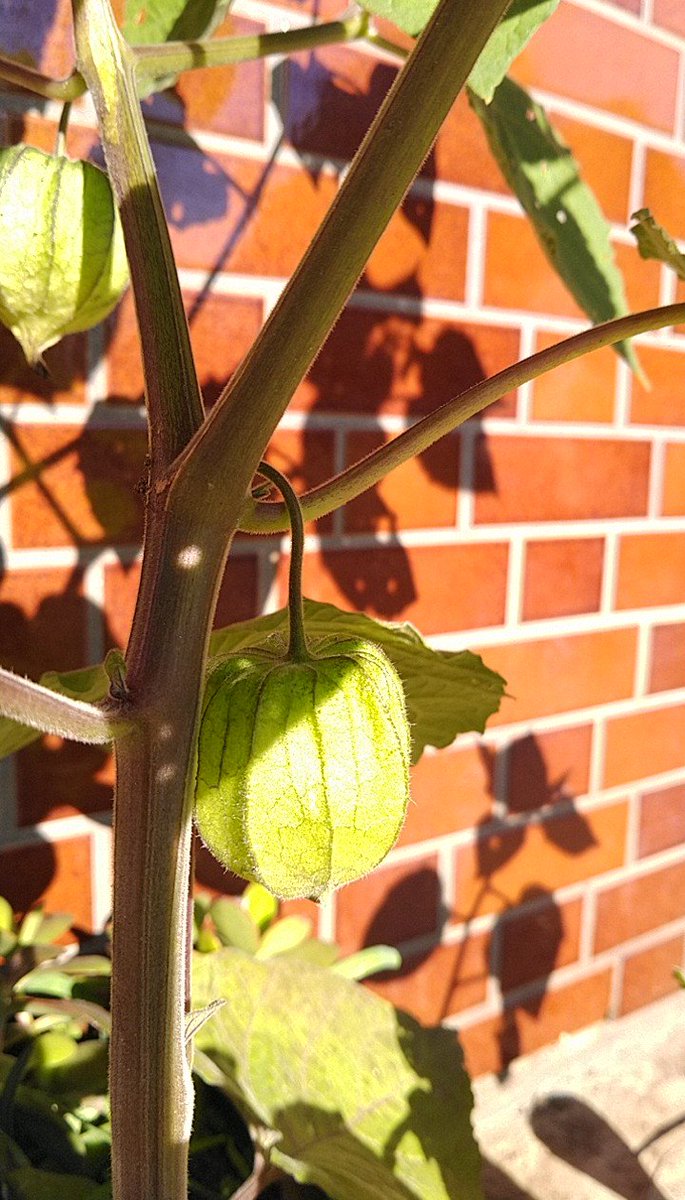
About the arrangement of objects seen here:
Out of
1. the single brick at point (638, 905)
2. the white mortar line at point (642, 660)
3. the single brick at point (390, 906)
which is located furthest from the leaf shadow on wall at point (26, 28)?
the single brick at point (638, 905)

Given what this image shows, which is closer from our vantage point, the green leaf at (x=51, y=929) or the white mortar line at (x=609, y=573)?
the green leaf at (x=51, y=929)

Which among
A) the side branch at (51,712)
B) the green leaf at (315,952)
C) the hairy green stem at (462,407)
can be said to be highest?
the hairy green stem at (462,407)

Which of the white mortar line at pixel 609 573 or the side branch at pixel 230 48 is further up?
the side branch at pixel 230 48

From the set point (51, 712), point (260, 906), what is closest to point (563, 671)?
point (260, 906)

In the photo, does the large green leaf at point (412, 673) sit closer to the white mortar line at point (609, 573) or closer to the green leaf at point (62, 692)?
the green leaf at point (62, 692)

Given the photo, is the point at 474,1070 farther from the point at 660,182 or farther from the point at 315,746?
the point at 660,182

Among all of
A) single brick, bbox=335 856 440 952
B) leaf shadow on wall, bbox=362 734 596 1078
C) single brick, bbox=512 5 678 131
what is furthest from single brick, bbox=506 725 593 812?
single brick, bbox=512 5 678 131

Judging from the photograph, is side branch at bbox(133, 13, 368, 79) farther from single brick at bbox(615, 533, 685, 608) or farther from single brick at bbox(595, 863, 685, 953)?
single brick at bbox(595, 863, 685, 953)
